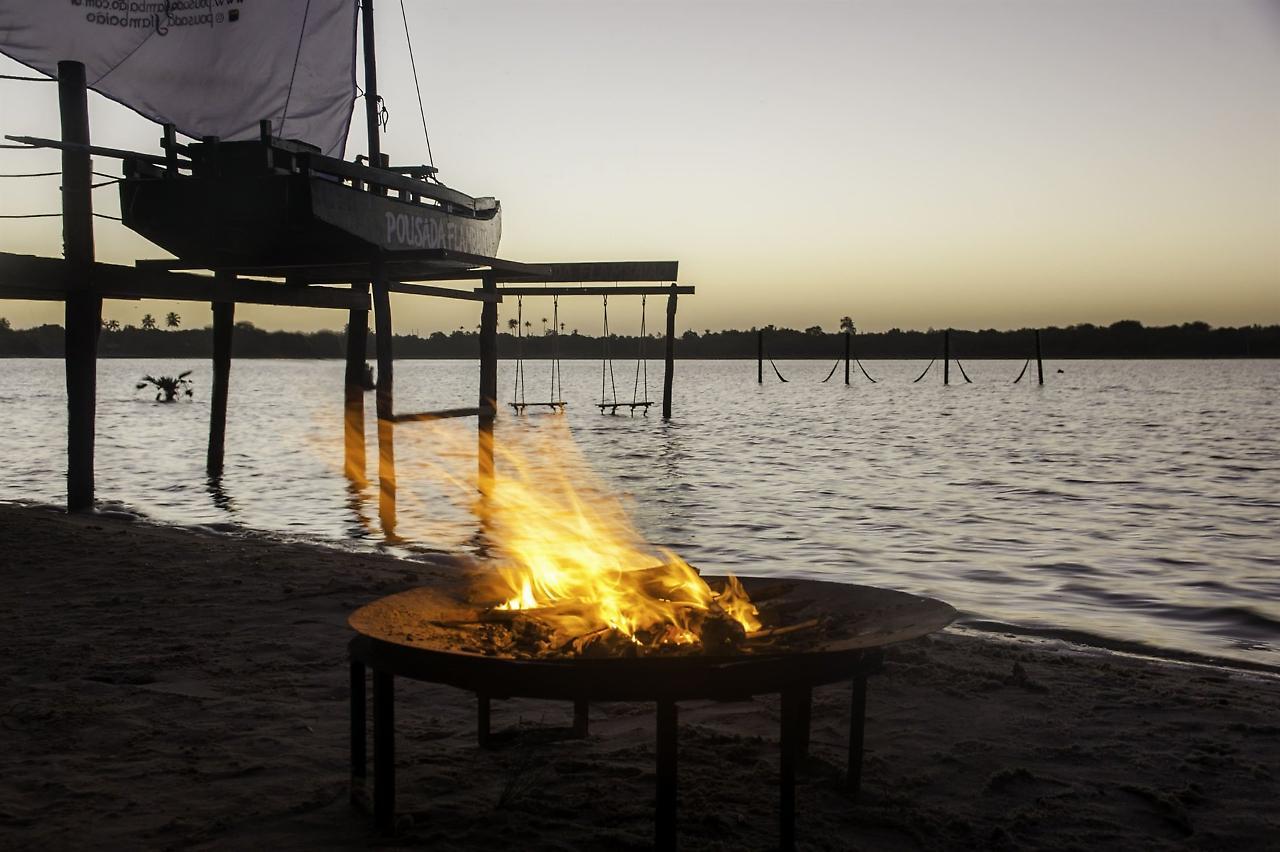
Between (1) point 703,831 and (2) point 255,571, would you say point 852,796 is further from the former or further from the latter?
(2) point 255,571

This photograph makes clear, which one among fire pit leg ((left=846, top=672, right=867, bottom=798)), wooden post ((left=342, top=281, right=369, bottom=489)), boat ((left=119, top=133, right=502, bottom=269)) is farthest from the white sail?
fire pit leg ((left=846, top=672, right=867, bottom=798))

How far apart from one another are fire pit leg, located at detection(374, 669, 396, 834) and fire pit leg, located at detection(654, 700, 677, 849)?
101cm

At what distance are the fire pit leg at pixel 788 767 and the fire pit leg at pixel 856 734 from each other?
1.81 ft

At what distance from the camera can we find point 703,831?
3.99 m

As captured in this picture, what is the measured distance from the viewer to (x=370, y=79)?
17844 mm

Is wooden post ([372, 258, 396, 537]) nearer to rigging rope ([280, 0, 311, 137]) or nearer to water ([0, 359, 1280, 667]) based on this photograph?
water ([0, 359, 1280, 667])

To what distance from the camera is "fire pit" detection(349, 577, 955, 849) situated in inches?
129

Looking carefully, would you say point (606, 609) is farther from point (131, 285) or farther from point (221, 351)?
point (221, 351)

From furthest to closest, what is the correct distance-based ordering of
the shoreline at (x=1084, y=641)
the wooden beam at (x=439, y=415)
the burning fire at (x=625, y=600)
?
1. the wooden beam at (x=439, y=415)
2. the shoreline at (x=1084, y=641)
3. the burning fire at (x=625, y=600)

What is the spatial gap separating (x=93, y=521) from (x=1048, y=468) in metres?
18.1

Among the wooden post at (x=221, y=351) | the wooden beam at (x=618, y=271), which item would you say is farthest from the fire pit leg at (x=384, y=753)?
the wooden beam at (x=618, y=271)

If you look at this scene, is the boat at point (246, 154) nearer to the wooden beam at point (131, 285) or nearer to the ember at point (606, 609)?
the wooden beam at point (131, 285)

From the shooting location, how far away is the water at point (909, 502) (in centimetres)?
991

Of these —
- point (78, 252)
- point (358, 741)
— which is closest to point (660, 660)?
point (358, 741)
